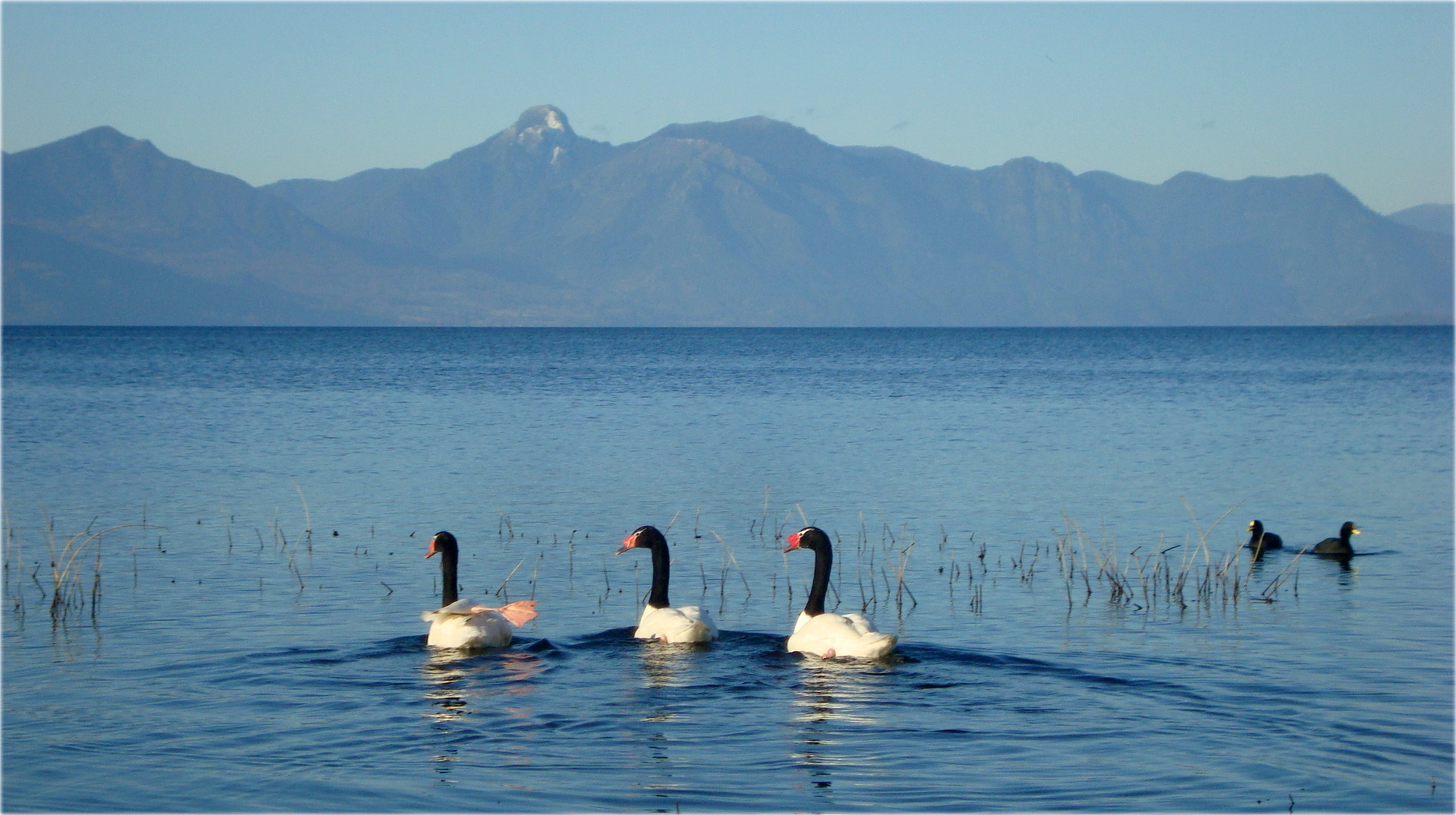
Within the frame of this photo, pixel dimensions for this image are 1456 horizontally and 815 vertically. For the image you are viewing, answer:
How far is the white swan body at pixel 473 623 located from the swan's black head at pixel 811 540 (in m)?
3.01

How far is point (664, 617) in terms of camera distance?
573 inches

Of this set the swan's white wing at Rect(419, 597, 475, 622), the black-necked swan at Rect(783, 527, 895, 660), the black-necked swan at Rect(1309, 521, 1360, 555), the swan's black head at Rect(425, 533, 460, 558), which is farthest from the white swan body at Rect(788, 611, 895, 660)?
the black-necked swan at Rect(1309, 521, 1360, 555)

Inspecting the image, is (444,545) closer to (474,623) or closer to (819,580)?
(474,623)

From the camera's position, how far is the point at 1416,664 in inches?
548

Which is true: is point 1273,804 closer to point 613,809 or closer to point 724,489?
point 613,809

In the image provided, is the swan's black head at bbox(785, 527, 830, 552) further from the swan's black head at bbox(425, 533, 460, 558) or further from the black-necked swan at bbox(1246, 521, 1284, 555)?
the black-necked swan at bbox(1246, 521, 1284, 555)

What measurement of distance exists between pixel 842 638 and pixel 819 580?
4.38 ft

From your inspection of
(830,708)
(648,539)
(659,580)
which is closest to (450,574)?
(648,539)

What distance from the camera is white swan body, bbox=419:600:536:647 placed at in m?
13.9

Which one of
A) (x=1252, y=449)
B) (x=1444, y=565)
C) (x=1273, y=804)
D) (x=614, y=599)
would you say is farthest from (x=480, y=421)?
(x=1273, y=804)

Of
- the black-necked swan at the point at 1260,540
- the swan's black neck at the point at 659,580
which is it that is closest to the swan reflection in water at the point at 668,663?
the swan's black neck at the point at 659,580

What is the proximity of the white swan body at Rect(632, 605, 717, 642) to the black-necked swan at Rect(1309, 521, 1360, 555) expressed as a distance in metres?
11.0

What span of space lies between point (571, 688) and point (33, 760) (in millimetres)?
4504

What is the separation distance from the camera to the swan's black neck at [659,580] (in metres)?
15.0
